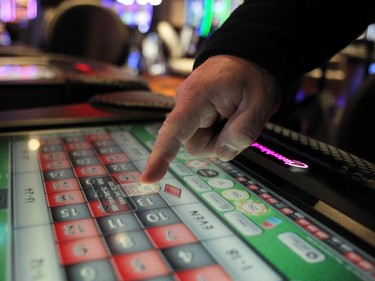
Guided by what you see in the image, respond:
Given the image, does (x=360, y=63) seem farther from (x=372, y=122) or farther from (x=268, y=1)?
(x=268, y=1)

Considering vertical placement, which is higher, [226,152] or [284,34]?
[284,34]

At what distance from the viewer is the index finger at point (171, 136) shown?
19.4 inches

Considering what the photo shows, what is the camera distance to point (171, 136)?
501 millimetres

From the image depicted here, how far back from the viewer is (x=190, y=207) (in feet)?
1.76

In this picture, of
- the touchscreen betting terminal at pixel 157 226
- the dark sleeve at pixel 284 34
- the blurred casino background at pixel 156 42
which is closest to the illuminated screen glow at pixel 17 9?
the blurred casino background at pixel 156 42

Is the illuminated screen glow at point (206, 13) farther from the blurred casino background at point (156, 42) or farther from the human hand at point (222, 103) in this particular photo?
the human hand at point (222, 103)

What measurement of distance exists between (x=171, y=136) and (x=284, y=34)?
20 centimetres

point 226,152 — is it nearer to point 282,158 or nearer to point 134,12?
point 282,158

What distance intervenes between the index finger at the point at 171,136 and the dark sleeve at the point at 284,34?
0.30ft

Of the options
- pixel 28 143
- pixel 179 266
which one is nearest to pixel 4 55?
pixel 28 143

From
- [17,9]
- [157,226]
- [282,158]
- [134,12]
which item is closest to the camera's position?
[157,226]

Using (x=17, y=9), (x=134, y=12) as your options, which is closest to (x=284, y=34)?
(x=17, y=9)

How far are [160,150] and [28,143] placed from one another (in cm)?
36

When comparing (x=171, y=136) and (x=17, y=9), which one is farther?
(x=17, y=9)
